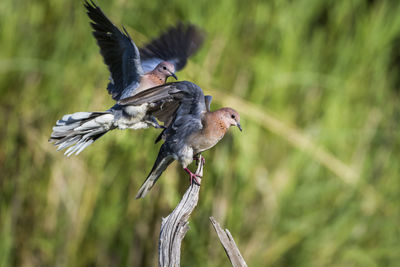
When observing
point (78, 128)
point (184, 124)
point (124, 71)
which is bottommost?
point (78, 128)

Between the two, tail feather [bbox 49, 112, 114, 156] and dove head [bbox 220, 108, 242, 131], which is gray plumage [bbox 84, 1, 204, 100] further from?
dove head [bbox 220, 108, 242, 131]

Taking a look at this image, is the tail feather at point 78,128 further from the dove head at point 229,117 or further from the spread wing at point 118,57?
the dove head at point 229,117

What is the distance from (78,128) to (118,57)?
1.98 feet

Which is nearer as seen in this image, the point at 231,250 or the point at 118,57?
the point at 231,250

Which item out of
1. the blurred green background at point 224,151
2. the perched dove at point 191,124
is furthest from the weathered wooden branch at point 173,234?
the blurred green background at point 224,151

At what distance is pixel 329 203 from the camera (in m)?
4.79

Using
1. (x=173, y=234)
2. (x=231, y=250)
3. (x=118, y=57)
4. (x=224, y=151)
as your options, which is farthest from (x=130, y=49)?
(x=224, y=151)

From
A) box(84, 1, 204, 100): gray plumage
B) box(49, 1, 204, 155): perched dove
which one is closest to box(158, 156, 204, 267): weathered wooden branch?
box(49, 1, 204, 155): perched dove

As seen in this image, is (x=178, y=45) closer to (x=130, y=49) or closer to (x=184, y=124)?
(x=130, y=49)

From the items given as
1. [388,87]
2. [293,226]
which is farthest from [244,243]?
[388,87]

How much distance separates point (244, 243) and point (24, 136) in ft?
6.45

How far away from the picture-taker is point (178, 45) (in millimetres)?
3262

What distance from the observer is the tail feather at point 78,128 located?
8.20ft

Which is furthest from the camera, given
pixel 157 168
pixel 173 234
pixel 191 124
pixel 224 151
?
pixel 224 151
